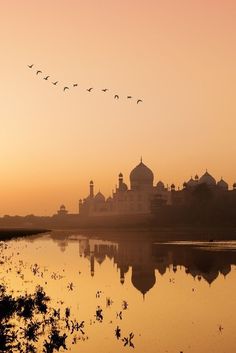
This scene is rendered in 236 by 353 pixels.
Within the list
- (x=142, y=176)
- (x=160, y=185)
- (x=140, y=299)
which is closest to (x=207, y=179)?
(x=160, y=185)

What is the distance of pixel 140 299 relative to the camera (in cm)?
2042

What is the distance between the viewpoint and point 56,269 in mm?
31438

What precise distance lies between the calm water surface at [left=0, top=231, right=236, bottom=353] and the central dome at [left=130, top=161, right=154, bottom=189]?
11906cm

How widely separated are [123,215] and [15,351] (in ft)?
486

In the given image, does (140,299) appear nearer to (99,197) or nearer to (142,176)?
(142,176)

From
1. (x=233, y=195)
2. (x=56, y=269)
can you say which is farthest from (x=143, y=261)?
(x=233, y=195)

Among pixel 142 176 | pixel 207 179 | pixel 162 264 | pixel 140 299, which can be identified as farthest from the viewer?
pixel 142 176

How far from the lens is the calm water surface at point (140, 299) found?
14.3 meters

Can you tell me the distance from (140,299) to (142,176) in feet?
446

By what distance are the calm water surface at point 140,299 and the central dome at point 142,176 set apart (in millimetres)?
119062

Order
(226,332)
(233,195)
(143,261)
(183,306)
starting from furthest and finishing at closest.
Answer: (233,195) < (143,261) < (183,306) < (226,332)

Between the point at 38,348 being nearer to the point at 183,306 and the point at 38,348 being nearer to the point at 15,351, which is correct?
the point at 15,351

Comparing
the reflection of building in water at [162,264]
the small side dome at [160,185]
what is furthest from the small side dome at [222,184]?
the reflection of building in water at [162,264]

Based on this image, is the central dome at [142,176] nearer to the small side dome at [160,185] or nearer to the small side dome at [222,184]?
the small side dome at [160,185]
